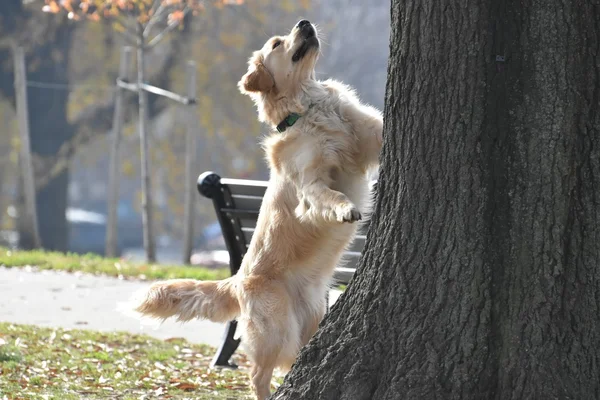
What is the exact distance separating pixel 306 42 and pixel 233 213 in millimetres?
1342

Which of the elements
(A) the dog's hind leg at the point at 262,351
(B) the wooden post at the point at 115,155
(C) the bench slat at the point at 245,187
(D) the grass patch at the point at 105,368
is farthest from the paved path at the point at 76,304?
(B) the wooden post at the point at 115,155

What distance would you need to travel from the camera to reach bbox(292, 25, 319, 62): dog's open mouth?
5.54 m

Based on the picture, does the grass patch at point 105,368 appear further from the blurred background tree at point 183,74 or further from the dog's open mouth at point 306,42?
the blurred background tree at point 183,74

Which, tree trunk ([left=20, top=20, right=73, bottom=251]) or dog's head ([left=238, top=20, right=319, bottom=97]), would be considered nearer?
dog's head ([left=238, top=20, right=319, bottom=97])

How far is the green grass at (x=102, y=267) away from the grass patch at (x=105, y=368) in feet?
9.52

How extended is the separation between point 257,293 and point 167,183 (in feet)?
81.9

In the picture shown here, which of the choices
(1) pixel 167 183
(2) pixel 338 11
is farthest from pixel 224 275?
(1) pixel 167 183

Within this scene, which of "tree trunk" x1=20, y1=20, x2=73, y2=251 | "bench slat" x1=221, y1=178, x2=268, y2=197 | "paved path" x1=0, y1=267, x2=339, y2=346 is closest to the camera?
"bench slat" x1=221, y1=178, x2=268, y2=197

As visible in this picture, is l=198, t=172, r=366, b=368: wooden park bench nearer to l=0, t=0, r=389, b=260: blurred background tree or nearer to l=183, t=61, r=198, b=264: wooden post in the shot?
l=183, t=61, r=198, b=264: wooden post

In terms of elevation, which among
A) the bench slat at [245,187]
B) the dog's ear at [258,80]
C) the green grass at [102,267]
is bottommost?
the green grass at [102,267]

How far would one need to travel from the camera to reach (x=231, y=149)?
27.7 meters

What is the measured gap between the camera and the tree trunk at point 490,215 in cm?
334

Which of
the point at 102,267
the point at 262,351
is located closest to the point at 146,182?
the point at 102,267

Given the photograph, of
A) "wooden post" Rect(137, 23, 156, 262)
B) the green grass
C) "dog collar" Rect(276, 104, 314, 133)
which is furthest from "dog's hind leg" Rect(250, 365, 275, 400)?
"wooden post" Rect(137, 23, 156, 262)
